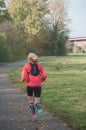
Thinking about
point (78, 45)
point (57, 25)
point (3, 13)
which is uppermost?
point (3, 13)

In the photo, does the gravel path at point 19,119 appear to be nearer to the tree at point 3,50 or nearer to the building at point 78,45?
the tree at point 3,50

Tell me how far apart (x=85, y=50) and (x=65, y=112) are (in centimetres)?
16106

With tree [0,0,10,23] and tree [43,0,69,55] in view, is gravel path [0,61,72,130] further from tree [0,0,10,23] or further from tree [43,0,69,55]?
tree [43,0,69,55]

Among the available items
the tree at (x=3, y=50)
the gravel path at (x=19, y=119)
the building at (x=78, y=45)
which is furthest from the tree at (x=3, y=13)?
the building at (x=78, y=45)

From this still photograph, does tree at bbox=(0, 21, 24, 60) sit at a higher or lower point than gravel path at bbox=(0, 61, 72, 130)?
lower

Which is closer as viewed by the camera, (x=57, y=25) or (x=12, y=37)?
(x=12, y=37)

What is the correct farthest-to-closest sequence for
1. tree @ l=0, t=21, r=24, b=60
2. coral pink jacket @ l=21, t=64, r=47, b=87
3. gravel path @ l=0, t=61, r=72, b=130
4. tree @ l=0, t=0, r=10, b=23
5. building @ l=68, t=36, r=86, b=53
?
building @ l=68, t=36, r=86, b=53 < tree @ l=0, t=21, r=24, b=60 < tree @ l=0, t=0, r=10, b=23 < coral pink jacket @ l=21, t=64, r=47, b=87 < gravel path @ l=0, t=61, r=72, b=130

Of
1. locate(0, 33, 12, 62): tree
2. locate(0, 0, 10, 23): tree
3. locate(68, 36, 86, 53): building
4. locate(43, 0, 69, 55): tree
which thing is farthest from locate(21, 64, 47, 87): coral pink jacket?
locate(68, 36, 86, 53): building

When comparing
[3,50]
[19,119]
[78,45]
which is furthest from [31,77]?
[78,45]

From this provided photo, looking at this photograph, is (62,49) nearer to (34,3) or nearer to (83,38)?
(34,3)

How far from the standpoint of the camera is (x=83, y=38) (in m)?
177

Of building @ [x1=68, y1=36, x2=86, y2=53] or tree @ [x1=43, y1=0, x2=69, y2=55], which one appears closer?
tree @ [x1=43, y1=0, x2=69, y2=55]

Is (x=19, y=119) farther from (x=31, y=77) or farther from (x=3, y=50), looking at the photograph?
(x=3, y=50)

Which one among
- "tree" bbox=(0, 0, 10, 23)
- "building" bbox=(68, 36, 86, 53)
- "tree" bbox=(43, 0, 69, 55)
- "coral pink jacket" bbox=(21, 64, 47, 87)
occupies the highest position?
"coral pink jacket" bbox=(21, 64, 47, 87)
